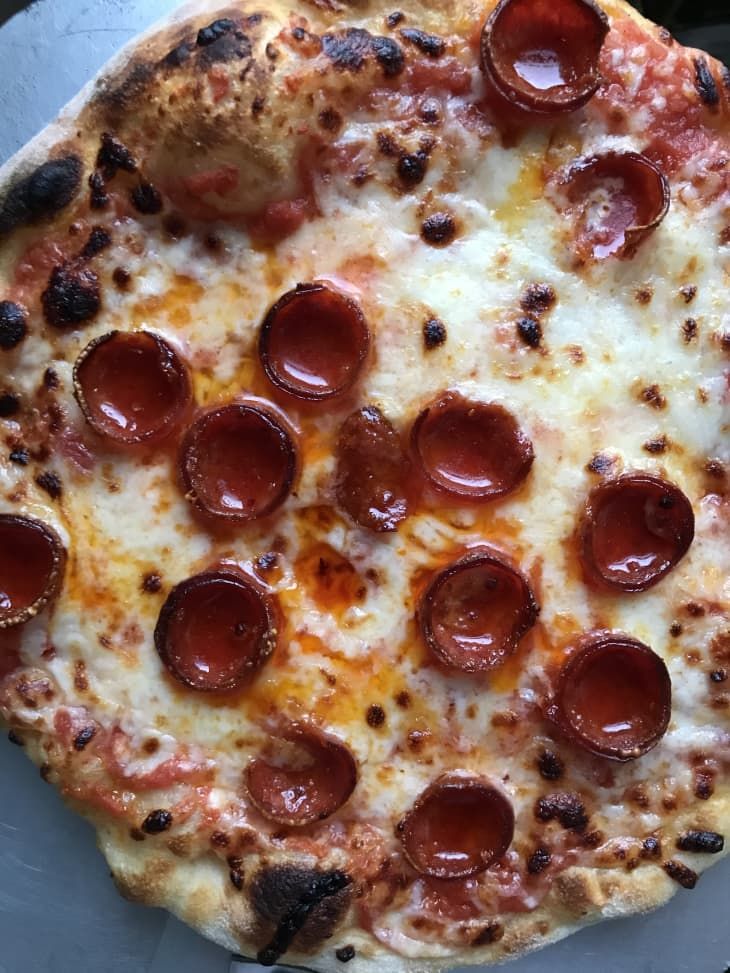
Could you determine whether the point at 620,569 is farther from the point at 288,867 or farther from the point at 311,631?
the point at 288,867

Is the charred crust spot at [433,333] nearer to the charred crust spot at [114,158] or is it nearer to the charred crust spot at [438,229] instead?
the charred crust spot at [438,229]

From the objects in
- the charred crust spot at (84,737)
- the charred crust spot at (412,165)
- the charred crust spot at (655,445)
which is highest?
the charred crust spot at (412,165)

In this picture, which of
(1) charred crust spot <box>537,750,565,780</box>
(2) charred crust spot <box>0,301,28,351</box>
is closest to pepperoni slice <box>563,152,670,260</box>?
(1) charred crust spot <box>537,750,565,780</box>

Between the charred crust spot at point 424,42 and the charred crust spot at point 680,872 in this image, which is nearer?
the charred crust spot at point 424,42

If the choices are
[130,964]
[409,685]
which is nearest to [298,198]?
[409,685]

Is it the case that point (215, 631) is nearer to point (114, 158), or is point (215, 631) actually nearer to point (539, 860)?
point (539, 860)

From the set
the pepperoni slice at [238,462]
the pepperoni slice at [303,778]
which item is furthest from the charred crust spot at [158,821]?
the pepperoni slice at [238,462]
